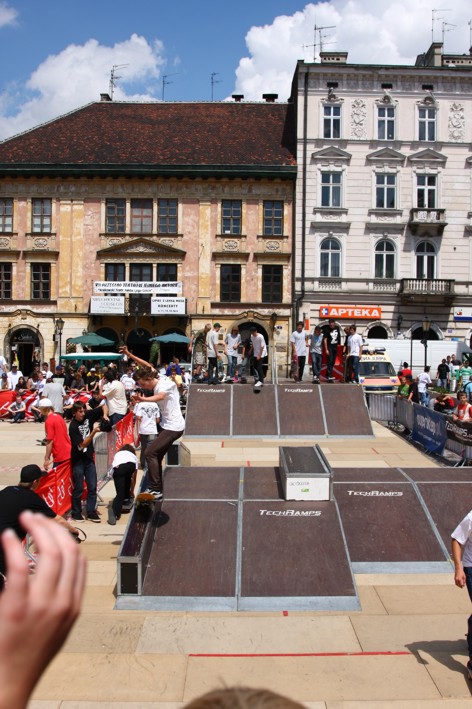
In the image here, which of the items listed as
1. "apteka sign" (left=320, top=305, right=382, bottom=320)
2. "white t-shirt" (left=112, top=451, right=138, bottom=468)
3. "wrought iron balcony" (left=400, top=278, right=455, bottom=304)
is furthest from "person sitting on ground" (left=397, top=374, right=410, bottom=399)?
"wrought iron balcony" (left=400, top=278, right=455, bottom=304)

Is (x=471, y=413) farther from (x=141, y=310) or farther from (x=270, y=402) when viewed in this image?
(x=141, y=310)

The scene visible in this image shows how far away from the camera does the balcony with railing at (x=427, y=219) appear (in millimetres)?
38219

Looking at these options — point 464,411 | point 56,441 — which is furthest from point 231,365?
point 56,441

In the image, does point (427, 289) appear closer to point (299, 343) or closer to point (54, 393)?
point (299, 343)

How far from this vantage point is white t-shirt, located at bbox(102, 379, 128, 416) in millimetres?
15723

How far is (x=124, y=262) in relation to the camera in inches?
1549

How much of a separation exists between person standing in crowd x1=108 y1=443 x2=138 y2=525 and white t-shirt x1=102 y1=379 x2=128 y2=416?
177 inches

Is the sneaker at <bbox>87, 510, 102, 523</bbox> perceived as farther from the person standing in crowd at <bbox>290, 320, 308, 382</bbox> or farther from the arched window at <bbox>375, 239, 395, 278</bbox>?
the arched window at <bbox>375, 239, 395, 278</bbox>

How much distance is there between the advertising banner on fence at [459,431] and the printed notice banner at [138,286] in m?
25.0

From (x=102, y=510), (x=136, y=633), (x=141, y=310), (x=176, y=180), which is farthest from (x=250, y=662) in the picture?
(x=176, y=180)

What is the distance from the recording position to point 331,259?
3881 centimetres

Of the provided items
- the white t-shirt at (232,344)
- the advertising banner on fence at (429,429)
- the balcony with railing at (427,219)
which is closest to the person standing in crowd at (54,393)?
the white t-shirt at (232,344)

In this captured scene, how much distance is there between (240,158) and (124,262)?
9.17m

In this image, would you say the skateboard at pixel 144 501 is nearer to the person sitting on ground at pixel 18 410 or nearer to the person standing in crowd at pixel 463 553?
the person standing in crowd at pixel 463 553
